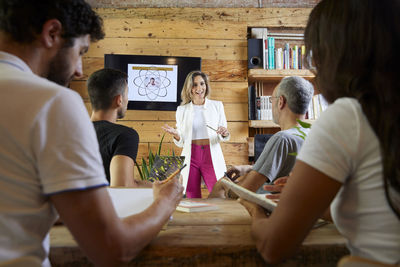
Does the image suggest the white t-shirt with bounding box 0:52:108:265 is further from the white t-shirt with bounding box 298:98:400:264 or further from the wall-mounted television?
the wall-mounted television

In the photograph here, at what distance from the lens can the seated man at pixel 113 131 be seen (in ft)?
5.25

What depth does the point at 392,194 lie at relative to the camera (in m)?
0.63

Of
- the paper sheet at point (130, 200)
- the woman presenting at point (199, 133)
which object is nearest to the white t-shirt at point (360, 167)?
the paper sheet at point (130, 200)

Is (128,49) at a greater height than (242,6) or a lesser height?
lesser

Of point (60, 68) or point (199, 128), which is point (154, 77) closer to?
point (199, 128)

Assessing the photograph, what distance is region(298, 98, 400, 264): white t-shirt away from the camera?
0.63 metres

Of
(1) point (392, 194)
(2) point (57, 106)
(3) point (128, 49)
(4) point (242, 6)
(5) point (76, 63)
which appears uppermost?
(4) point (242, 6)

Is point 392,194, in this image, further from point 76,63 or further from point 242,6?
point 242,6

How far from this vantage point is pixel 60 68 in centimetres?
76

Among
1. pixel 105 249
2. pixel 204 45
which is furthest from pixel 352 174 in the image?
pixel 204 45

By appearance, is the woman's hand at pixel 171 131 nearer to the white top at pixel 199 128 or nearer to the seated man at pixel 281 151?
the white top at pixel 199 128

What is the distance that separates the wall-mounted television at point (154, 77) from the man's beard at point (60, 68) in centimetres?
323

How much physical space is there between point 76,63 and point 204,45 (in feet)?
11.3

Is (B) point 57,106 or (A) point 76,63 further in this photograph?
(A) point 76,63
